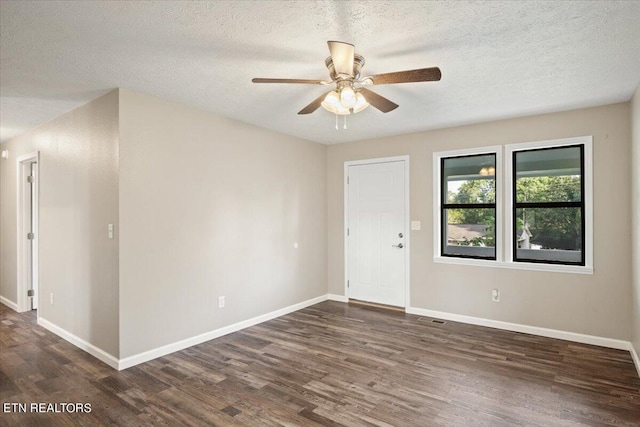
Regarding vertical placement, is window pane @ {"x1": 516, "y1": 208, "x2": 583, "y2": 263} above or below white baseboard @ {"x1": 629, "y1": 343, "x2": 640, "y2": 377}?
above

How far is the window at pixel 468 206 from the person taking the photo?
4.39 metres

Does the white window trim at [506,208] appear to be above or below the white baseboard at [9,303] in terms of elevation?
above

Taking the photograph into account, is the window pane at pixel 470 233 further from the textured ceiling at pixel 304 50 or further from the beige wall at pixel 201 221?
the beige wall at pixel 201 221

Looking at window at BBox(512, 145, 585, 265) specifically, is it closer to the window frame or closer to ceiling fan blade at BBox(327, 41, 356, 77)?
the window frame

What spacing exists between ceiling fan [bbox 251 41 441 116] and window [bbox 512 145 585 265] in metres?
2.41

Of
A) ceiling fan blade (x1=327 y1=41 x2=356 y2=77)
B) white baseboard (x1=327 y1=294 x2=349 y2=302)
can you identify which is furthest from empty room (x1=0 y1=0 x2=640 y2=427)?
white baseboard (x1=327 y1=294 x2=349 y2=302)

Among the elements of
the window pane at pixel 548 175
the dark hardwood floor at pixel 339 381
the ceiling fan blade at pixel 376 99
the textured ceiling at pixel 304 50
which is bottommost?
the dark hardwood floor at pixel 339 381

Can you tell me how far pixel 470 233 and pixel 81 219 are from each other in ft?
14.5

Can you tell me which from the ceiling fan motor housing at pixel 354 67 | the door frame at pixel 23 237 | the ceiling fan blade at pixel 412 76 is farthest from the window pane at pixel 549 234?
the door frame at pixel 23 237

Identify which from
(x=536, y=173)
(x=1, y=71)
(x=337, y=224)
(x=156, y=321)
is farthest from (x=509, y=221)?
(x=1, y=71)

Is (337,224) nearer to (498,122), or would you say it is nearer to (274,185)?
(274,185)

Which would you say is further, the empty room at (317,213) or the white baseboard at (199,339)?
the white baseboard at (199,339)

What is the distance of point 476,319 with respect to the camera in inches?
172

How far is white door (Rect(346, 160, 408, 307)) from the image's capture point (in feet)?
16.5
